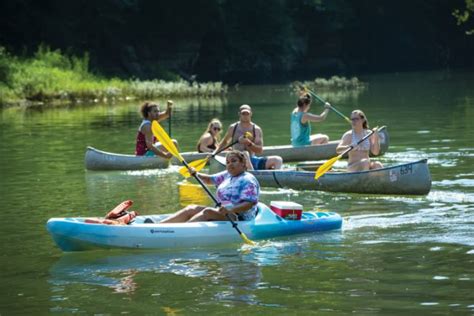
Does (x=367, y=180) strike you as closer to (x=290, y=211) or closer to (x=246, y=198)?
(x=290, y=211)

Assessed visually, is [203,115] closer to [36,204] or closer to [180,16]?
[36,204]

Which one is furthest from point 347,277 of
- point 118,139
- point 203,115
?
point 203,115

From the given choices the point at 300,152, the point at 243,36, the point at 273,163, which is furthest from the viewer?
the point at 243,36

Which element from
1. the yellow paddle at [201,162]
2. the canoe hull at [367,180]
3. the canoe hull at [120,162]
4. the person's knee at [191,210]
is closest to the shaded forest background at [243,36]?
the canoe hull at [120,162]

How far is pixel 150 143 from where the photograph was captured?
19.0 metres

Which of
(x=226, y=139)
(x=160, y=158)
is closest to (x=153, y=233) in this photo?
(x=226, y=139)

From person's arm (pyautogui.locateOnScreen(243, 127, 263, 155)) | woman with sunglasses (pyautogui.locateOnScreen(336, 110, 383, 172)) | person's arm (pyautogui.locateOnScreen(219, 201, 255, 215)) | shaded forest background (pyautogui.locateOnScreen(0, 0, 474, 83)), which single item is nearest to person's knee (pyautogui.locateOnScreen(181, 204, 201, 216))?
person's arm (pyautogui.locateOnScreen(219, 201, 255, 215))

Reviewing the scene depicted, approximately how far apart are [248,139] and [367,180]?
1.99 meters

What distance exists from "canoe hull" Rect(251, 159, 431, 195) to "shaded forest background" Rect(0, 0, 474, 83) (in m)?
31.3

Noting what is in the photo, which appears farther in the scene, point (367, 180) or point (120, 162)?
point (120, 162)

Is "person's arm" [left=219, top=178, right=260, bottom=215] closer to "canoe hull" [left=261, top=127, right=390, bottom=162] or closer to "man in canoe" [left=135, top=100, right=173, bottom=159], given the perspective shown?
"man in canoe" [left=135, top=100, right=173, bottom=159]

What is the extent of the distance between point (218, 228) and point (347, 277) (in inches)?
84.2

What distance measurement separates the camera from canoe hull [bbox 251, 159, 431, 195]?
602 inches

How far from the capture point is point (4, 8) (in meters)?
49.1
